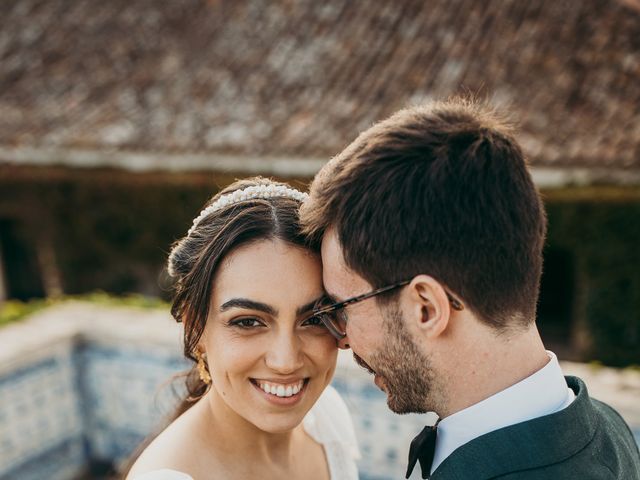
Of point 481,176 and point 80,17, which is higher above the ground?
point 80,17

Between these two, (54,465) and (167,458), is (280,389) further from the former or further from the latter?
(54,465)

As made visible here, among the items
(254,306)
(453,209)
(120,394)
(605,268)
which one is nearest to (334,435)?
(254,306)

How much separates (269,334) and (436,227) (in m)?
0.76

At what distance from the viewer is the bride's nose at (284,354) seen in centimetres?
219

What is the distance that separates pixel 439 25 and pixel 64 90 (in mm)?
6880

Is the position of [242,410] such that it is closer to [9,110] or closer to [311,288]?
[311,288]

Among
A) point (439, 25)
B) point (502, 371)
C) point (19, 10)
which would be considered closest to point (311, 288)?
point (502, 371)

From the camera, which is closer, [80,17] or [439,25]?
[439,25]

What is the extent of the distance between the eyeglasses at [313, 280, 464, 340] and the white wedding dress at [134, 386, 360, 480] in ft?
2.70

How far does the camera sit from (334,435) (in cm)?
288

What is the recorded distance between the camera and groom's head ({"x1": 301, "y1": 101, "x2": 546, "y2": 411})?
1754 mm

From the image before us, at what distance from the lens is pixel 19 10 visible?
47.7ft

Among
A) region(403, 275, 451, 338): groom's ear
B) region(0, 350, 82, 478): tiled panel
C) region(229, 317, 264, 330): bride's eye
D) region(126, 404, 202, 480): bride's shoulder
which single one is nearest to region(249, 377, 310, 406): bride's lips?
A: region(229, 317, 264, 330): bride's eye

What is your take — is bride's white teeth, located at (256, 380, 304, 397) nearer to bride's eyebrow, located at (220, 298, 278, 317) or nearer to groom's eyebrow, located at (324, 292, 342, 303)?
bride's eyebrow, located at (220, 298, 278, 317)
